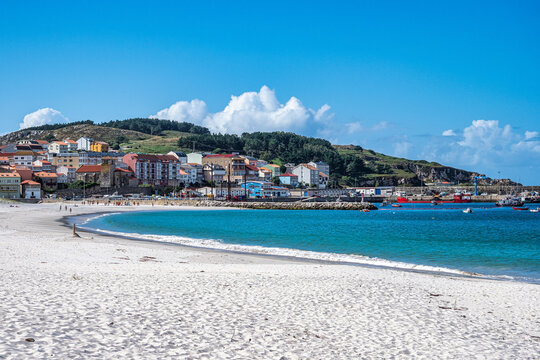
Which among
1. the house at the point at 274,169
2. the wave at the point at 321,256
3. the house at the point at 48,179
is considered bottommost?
the wave at the point at 321,256

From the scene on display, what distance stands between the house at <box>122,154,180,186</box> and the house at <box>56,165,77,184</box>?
13792mm

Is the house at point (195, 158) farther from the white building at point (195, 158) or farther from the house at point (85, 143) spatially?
the house at point (85, 143)

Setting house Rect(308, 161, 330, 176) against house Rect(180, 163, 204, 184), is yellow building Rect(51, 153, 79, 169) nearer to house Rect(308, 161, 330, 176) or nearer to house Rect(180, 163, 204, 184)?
house Rect(180, 163, 204, 184)

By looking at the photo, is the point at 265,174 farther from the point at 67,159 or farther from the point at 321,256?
the point at 321,256

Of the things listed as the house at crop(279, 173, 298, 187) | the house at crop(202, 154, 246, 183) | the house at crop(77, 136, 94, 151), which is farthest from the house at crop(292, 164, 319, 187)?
the house at crop(77, 136, 94, 151)

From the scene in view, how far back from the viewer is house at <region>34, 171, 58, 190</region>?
4353 inches

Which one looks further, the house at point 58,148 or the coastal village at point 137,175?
the house at point 58,148

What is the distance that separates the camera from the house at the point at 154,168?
408 feet

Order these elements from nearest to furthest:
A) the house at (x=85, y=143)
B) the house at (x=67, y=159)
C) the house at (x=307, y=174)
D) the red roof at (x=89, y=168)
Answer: the red roof at (x=89, y=168) → the house at (x=67, y=159) → the house at (x=85, y=143) → the house at (x=307, y=174)

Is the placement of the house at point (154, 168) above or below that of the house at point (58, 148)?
below

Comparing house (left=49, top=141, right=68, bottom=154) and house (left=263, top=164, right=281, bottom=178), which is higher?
house (left=49, top=141, right=68, bottom=154)

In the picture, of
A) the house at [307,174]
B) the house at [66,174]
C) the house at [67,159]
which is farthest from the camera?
the house at [307,174]

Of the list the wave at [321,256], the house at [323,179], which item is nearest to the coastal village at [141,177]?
the house at [323,179]

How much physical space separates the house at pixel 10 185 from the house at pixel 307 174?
85.7 m
